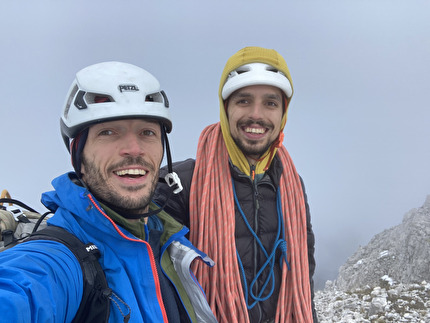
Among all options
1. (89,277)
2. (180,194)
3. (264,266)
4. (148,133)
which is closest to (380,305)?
(264,266)

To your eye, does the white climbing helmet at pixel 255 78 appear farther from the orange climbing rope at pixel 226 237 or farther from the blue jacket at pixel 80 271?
the blue jacket at pixel 80 271

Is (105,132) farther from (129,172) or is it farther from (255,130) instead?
(255,130)

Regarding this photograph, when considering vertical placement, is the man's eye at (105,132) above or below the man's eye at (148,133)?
below

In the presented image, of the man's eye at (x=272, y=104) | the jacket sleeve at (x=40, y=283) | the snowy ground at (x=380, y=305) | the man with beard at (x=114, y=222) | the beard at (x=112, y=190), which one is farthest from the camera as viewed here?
the snowy ground at (x=380, y=305)

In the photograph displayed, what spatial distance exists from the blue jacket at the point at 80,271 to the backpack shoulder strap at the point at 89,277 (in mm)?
30

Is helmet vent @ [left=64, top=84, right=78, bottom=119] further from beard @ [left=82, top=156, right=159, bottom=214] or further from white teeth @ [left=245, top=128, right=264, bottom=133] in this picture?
white teeth @ [left=245, top=128, right=264, bottom=133]

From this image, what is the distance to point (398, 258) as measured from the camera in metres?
13.7

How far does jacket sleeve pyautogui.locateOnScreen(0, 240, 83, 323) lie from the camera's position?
4.10 feet

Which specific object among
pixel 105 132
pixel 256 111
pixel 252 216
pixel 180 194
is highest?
pixel 256 111

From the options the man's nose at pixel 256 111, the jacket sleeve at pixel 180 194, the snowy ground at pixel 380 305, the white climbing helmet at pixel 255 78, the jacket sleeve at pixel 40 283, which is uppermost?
the white climbing helmet at pixel 255 78

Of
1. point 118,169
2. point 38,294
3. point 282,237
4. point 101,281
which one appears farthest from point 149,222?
point 282,237

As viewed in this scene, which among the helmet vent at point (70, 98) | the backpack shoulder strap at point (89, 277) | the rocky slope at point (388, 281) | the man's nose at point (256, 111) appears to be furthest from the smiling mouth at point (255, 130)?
the rocky slope at point (388, 281)

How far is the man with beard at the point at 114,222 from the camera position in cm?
147

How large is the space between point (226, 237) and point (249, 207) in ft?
1.31
